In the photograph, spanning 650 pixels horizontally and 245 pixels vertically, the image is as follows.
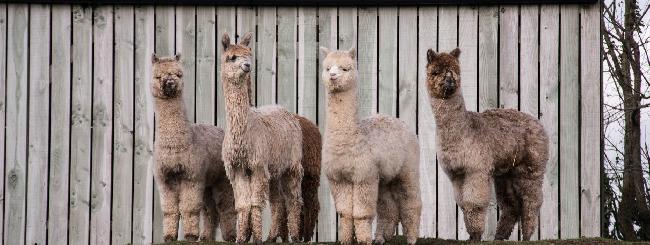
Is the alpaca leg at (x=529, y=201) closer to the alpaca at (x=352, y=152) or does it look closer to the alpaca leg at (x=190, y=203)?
the alpaca at (x=352, y=152)

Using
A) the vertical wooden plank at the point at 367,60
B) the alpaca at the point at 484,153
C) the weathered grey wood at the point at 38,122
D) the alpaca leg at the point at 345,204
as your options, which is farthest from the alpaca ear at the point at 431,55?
the weathered grey wood at the point at 38,122

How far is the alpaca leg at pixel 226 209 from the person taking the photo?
11719 mm

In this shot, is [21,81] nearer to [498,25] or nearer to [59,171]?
[59,171]

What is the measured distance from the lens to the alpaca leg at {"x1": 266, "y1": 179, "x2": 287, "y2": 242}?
1141 cm

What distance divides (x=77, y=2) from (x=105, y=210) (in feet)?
7.26

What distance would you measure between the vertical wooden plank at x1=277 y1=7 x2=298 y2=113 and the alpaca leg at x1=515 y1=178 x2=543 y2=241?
9.11ft

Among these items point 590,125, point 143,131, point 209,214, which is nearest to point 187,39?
point 143,131

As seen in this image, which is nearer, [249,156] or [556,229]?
[249,156]

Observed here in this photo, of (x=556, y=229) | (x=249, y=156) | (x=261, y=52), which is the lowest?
(x=556, y=229)

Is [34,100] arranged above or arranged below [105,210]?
above

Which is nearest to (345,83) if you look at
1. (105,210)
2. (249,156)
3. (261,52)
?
(249,156)

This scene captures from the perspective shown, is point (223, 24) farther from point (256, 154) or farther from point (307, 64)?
point (256, 154)

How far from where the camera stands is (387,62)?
43.9 ft

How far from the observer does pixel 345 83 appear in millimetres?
10555
